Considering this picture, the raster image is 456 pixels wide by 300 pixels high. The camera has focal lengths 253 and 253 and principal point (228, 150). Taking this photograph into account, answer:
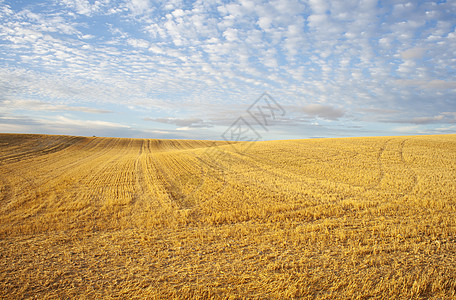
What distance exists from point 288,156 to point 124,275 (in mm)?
25128

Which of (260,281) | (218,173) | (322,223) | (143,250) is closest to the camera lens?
(260,281)

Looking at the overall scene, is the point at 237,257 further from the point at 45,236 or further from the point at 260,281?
the point at 45,236

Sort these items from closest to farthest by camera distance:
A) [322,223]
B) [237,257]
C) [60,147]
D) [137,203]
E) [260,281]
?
[260,281], [237,257], [322,223], [137,203], [60,147]

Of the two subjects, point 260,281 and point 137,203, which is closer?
point 260,281

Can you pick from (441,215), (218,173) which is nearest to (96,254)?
(441,215)

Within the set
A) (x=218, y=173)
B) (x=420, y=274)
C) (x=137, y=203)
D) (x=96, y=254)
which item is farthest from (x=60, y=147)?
(x=420, y=274)

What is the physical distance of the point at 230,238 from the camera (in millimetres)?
8562

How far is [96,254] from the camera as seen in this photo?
7.35 m

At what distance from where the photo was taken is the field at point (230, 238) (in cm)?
567

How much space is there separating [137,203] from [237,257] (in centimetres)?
783

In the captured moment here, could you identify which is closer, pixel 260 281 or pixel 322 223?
pixel 260 281

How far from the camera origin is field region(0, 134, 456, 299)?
18.6 feet

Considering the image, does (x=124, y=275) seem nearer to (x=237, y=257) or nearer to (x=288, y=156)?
(x=237, y=257)

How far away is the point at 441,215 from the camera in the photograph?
10.4 metres
